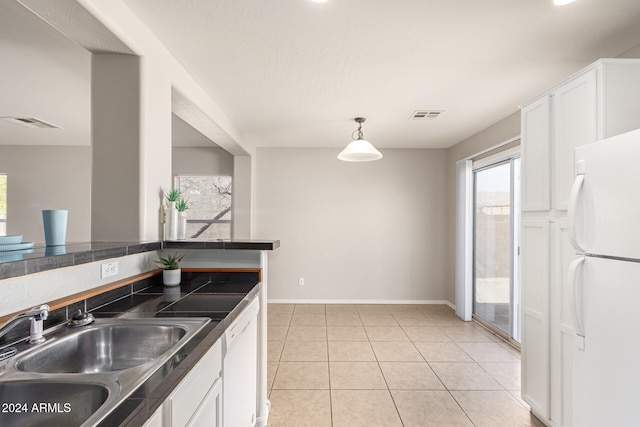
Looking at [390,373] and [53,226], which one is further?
[390,373]

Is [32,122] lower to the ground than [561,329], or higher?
higher

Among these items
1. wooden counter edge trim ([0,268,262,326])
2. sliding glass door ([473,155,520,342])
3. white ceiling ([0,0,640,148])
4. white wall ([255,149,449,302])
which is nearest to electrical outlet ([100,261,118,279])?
wooden counter edge trim ([0,268,262,326])

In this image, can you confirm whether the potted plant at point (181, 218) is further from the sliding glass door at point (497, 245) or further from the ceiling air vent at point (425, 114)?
the sliding glass door at point (497, 245)

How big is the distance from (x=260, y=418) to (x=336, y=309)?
3.03 meters

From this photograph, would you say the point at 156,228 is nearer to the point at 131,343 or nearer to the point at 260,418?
the point at 131,343

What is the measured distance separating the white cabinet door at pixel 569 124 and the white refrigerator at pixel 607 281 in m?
0.27

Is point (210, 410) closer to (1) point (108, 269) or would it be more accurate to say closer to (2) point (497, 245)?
(1) point (108, 269)

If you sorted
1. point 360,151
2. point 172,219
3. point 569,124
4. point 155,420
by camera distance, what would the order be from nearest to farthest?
point 155,420 < point 569,124 < point 172,219 < point 360,151

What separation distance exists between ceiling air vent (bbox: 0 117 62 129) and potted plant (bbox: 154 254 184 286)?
367 centimetres

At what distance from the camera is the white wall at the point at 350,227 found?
553cm

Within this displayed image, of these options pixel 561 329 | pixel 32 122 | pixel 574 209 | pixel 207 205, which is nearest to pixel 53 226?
pixel 574 209

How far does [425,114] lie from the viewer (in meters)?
3.77

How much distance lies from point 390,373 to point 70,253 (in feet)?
9.07

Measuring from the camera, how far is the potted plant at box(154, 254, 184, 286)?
2141 millimetres
